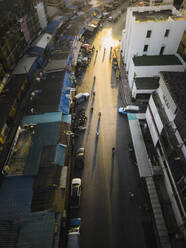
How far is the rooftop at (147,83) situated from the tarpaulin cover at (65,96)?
1873 cm

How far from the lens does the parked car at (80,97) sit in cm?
4653

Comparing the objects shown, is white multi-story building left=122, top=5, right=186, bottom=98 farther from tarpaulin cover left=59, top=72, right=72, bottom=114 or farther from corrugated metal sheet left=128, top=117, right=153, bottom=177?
tarpaulin cover left=59, top=72, right=72, bottom=114

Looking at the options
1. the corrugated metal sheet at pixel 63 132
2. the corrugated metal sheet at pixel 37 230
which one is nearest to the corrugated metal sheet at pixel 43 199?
the corrugated metal sheet at pixel 37 230

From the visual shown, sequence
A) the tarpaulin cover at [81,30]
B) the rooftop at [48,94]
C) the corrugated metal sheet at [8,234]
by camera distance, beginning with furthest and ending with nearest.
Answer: the tarpaulin cover at [81,30], the rooftop at [48,94], the corrugated metal sheet at [8,234]

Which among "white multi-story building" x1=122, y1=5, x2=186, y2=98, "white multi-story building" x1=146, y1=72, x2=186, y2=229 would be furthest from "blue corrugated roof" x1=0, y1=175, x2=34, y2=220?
"white multi-story building" x1=122, y1=5, x2=186, y2=98

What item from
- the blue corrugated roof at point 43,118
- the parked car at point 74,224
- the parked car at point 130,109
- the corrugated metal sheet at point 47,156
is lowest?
the parked car at point 74,224

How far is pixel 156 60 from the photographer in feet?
142

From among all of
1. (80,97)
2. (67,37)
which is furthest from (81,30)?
(80,97)

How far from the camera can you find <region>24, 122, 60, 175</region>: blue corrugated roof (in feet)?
91.9

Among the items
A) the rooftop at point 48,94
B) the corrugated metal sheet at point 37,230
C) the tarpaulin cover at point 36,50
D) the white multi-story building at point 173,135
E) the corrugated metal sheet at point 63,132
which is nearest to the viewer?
the corrugated metal sheet at point 37,230

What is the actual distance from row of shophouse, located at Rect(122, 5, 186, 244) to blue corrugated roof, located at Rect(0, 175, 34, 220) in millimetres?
20412

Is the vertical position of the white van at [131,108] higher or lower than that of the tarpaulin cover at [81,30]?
lower

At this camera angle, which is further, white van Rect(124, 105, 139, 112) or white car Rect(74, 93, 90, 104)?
white car Rect(74, 93, 90, 104)

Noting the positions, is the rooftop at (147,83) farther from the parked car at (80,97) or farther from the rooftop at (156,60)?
the parked car at (80,97)
